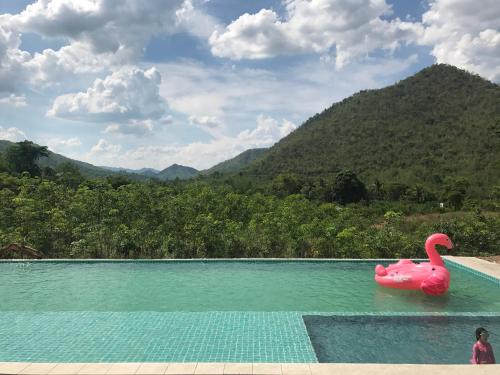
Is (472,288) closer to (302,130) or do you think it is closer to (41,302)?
(41,302)

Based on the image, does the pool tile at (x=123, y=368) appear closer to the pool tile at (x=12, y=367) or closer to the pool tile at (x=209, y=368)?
the pool tile at (x=209, y=368)

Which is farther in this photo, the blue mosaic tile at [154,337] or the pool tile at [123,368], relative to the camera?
the blue mosaic tile at [154,337]

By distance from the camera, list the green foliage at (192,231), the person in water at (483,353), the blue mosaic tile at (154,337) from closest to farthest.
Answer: the person in water at (483,353) < the blue mosaic tile at (154,337) < the green foliage at (192,231)

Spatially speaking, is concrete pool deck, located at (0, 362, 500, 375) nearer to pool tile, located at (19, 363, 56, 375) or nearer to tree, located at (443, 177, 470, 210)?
pool tile, located at (19, 363, 56, 375)

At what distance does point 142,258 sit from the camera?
33.0ft

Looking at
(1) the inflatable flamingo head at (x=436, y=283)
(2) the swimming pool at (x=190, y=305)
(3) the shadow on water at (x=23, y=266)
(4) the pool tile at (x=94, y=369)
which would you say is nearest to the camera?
(4) the pool tile at (x=94, y=369)

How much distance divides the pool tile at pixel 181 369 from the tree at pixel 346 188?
34923 millimetres

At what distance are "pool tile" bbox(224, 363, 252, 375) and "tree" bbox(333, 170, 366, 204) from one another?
114ft

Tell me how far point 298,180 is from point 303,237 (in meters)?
31.3

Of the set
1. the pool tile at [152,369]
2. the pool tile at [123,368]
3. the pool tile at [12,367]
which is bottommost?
the pool tile at [12,367]

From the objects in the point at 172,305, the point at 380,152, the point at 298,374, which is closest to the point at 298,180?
the point at 380,152

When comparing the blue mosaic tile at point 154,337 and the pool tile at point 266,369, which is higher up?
the pool tile at point 266,369

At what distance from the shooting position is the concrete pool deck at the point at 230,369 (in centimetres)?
378

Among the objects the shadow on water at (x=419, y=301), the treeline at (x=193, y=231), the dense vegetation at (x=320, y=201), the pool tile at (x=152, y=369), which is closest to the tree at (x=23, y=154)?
the dense vegetation at (x=320, y=201)
